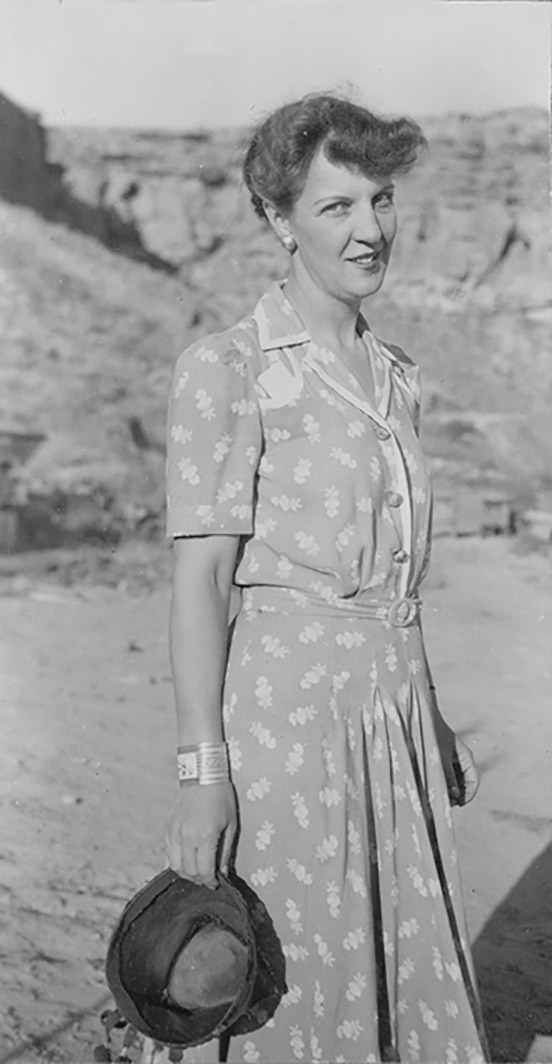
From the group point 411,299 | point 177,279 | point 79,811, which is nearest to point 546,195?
point 411,299

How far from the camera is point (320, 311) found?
1.91 metres

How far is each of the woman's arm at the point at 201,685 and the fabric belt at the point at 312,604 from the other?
0.20ft

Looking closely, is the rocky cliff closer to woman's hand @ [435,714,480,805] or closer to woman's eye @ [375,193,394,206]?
woman's hand @ [435,714,480,805]

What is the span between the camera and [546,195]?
13016mm

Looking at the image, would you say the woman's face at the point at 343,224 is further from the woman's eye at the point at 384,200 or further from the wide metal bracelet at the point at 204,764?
the wide metal bracelet at the point at 204,764

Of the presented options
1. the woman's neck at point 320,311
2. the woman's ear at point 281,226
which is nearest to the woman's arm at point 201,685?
the woman's neck at point 320,311

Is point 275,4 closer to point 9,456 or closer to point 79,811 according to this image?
point 9,456

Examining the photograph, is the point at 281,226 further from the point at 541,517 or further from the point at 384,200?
the point at 541,517

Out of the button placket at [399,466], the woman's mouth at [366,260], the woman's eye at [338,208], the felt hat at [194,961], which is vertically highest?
the woman's eye at [338,208]

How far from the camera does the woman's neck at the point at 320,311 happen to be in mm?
1903

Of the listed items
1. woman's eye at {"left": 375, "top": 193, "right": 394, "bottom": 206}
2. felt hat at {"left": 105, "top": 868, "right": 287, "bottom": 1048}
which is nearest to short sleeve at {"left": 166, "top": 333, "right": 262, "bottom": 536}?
woman's eye at {"left": 375, "top": 193, "right": 394, "bottom": 206}

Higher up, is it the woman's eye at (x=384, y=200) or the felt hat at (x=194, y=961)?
the woman's eye at (x=384, y=200)

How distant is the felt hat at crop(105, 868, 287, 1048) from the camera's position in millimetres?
1728

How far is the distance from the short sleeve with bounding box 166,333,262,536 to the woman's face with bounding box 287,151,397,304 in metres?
0.22
